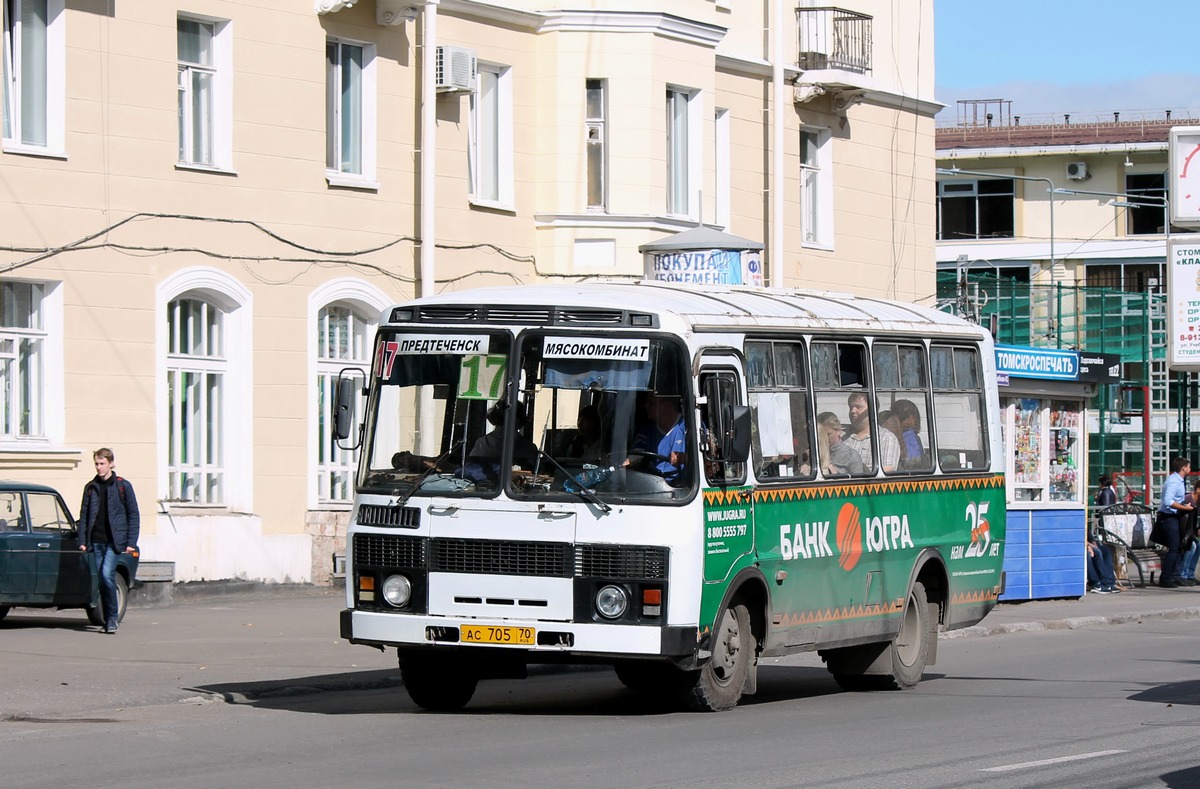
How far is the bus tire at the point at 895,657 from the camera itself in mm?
15750

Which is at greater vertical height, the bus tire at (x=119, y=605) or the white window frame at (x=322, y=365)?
the white window frame at (x=322, y=365)

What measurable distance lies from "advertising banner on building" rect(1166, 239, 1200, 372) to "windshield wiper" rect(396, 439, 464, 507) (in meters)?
21.1

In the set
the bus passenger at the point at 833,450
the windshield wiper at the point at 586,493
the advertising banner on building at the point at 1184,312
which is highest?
the advertising banner on building at the point at 1184,312

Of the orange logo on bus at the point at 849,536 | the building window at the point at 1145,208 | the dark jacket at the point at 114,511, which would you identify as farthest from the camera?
the building window at the point at 1145,208

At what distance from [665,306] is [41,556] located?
27.8 ft

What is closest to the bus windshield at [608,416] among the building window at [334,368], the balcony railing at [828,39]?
the building window at [334,368]

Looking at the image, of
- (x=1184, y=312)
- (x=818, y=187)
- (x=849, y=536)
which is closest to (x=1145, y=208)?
(x=818, y=187)

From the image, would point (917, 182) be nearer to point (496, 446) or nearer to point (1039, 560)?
point (1039, 560)

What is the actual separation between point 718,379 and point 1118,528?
66.6 ft

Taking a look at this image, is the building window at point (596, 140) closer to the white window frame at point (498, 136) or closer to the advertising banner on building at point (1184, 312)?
the white window frame at point (498, 136)

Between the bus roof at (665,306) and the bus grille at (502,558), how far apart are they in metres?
1.49

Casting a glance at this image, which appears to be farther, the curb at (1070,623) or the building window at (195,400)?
the building window at (195,400)

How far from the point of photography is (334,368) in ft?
85.7

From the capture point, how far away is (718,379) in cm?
1313
